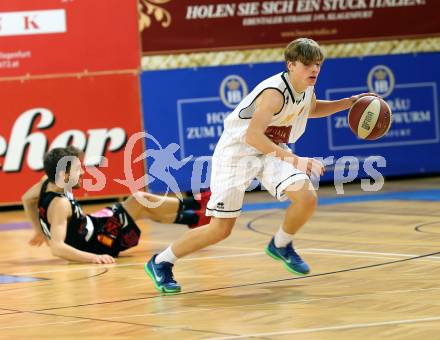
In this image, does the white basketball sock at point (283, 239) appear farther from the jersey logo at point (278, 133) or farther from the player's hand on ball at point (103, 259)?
the player's hand on ball at point (103, 259)

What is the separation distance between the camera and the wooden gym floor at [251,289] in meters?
5.32

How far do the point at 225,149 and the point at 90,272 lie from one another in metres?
1.76

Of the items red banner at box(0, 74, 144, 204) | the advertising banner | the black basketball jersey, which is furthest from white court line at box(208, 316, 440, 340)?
red banner at box(0, 74, 144, 204)

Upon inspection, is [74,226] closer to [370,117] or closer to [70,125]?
[370,117]

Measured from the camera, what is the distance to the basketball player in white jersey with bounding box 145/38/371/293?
6.43 meters

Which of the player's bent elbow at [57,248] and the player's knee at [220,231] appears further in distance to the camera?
the player's bent elbow at [57,248]

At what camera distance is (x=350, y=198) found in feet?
40.8

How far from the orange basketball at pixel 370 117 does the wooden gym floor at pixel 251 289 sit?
0.96 meters

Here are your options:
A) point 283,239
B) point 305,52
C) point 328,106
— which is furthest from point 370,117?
point 283,239

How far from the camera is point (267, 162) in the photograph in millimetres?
6629

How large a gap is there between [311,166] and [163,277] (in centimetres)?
127

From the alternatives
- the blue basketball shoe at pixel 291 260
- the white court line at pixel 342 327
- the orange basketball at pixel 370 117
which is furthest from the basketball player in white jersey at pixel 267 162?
the white court line at pixel 342 327

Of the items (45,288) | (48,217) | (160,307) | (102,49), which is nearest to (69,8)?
(102,49)

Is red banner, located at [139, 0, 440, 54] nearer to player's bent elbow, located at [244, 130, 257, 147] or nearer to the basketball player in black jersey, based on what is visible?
the basketball player in black jersey
